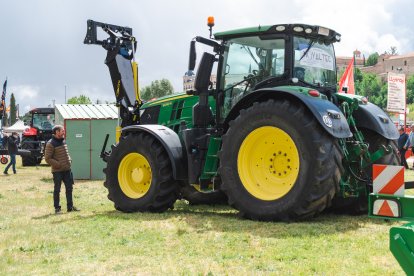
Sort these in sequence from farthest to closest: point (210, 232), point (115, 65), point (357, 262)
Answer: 1. point (115, 65)
2. point (210, 232)
3. point (357, 262)

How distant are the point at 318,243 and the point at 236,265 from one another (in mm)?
1163

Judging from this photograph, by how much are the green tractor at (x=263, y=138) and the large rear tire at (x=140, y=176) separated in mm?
17

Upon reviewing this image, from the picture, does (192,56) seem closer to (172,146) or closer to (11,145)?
(172,146)

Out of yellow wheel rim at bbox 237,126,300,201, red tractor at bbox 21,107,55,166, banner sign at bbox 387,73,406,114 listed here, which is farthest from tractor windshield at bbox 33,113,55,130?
yellow wheel rim at bbox 237,126,300,201

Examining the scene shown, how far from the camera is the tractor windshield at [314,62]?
26.0ft

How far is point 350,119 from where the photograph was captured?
7.90 meters

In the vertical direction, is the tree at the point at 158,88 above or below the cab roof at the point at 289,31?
above

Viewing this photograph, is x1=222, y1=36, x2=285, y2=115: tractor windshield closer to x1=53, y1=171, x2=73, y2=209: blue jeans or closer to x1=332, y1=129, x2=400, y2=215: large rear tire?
x1=332, y1=129, x2=400, y2=215: large rear tire

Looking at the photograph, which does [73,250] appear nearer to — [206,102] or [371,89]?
[206,102]

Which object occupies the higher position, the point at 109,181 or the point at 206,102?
the point at 206,102

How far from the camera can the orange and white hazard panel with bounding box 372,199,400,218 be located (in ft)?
11.9

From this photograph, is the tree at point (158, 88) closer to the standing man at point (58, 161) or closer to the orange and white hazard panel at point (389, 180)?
the standing man at point (58, 161)

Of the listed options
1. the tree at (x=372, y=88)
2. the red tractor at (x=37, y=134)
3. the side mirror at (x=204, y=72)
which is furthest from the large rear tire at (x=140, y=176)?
the tree at (x=372, y=88)

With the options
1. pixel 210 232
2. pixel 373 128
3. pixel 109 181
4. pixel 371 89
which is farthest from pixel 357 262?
pixel 371 89
